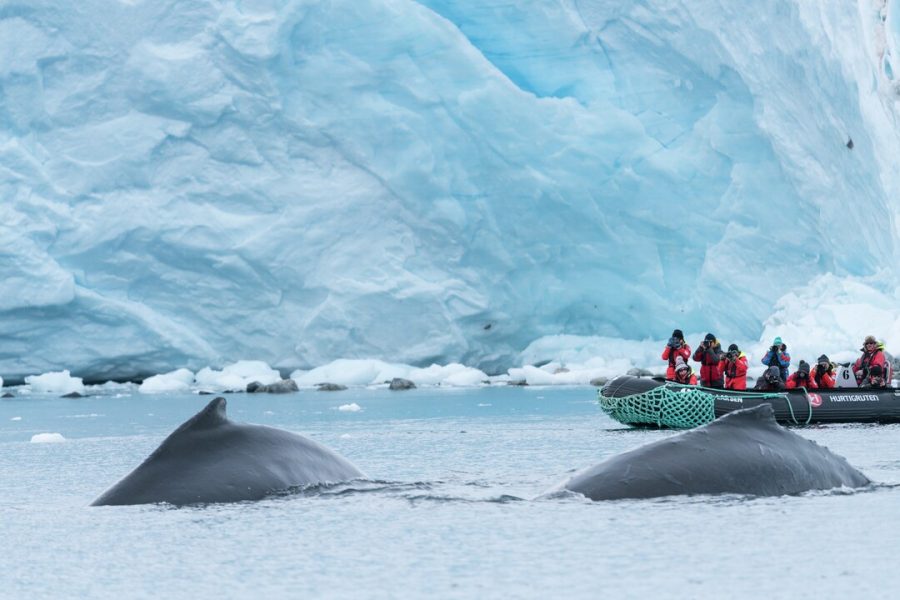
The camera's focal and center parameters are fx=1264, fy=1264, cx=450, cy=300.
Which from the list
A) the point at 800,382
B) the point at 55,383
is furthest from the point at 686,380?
the point at 55,383

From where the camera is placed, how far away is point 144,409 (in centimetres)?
2361

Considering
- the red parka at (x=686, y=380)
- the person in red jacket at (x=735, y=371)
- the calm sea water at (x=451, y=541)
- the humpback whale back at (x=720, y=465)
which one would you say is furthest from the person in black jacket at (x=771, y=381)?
the humpback whale back at (x=720, y=465)

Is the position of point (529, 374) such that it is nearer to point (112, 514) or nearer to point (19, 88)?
point (19, 88)

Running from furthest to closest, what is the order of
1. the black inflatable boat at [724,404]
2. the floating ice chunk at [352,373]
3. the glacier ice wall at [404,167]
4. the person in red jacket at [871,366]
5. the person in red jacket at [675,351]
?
the floating ice chunk at [352,373] < the glacier ice wall at [404,167] < the person in red jacket at [675,351] < the person in red jacket at [871,366] < the black inflatable boat at [724,404]

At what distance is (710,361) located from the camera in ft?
61.7

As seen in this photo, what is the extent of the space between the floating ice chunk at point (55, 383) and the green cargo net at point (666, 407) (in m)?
16.4

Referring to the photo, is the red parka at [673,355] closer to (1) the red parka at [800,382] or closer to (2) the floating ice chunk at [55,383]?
(1) the red parka at [800,382]

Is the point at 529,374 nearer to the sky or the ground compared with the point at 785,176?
nearer to the ground

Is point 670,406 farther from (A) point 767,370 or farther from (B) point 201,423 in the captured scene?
(B) point 201,423

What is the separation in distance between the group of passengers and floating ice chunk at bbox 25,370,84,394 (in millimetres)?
16231

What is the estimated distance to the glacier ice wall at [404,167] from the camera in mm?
29203

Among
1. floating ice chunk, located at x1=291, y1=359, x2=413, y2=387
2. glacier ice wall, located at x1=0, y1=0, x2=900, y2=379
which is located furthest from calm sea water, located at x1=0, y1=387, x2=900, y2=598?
floating ice chunk, located at x1=291, y1=359, x2=413, y2=387

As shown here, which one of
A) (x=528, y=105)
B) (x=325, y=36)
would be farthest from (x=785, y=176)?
(x=325, y=36)

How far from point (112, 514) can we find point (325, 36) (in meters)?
23.7
